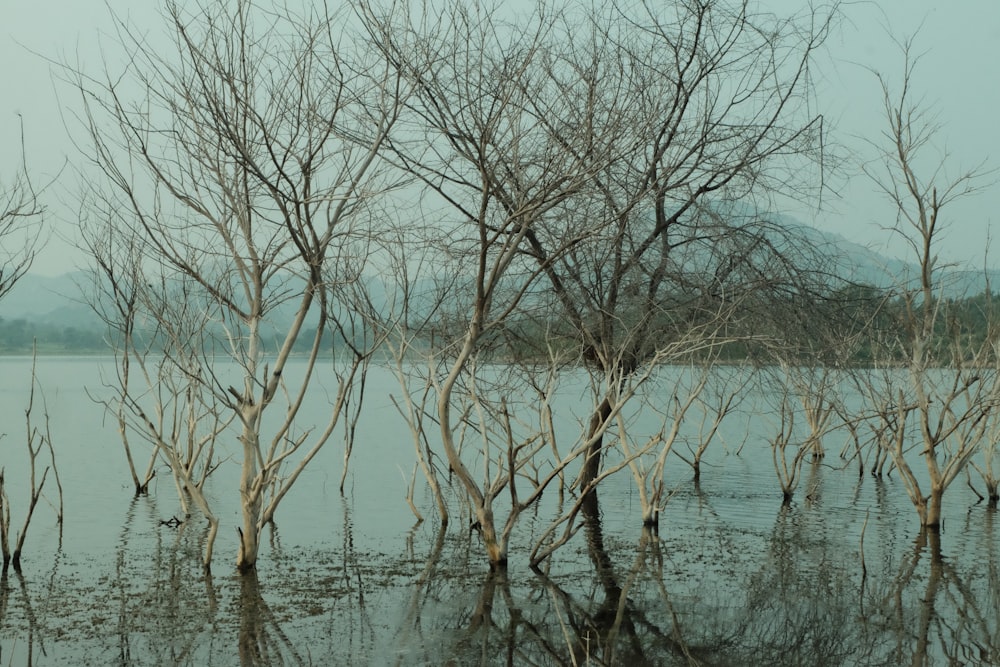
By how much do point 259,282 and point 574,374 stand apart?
5.56 meters

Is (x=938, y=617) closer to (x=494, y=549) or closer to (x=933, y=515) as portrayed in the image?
(x=494, y=549)

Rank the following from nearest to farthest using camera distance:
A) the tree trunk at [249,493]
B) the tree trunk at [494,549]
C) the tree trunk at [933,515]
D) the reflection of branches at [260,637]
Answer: the reflection of branches at [260,637], the tree trunk at [249,493], the tree trunk at [494,549], the tree trunk at [933,515]

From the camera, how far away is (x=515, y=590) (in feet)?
29.6

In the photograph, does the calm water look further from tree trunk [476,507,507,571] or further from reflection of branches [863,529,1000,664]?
tree trunk [476,507,507,571]

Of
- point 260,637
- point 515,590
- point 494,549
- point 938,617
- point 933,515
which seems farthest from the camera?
point 933,515

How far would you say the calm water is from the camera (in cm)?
732

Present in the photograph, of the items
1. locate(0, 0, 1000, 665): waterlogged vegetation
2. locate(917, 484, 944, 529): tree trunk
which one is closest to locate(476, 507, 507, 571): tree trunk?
locate(0, 0, 1000, 665): waterlogged vegetation

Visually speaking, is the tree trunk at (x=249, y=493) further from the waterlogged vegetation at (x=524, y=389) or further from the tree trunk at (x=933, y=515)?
the tree trunk at (x=933, y=515)

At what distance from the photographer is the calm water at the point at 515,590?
732 centimetres

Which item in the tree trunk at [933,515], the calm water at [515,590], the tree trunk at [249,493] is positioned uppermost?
the tree trunk at [249,493]

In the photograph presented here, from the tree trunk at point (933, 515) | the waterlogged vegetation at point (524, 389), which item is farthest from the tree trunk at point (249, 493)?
the tree trunk at point (933, 515)

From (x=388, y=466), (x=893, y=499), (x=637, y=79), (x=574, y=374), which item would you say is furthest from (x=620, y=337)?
(x=388, y=466)

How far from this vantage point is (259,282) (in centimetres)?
855

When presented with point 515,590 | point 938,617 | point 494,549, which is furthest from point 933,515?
point 515,590
